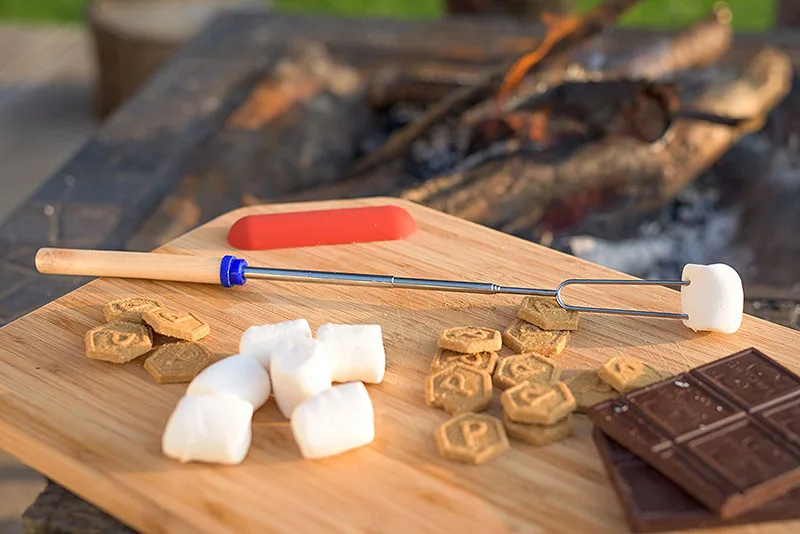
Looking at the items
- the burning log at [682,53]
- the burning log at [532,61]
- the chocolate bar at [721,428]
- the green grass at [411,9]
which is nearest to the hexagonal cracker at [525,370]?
the chocolate bar at [721,428]

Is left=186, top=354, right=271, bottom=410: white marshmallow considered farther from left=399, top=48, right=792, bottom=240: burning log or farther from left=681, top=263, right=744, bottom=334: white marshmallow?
left=399, top=48, right=792, bottom=240: burning log

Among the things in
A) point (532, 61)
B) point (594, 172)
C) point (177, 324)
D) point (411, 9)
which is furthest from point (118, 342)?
point (411, 9)

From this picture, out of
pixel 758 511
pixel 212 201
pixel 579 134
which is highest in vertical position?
pixel 758 511

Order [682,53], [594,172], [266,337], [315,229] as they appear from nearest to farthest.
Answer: [266,337]
[315,229]
[594,172]
[682,53]

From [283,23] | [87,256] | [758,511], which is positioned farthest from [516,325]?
[283,23]

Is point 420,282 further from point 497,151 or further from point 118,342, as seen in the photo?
point 497,151

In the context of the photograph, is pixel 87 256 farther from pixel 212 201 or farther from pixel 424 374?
pixel 212 201

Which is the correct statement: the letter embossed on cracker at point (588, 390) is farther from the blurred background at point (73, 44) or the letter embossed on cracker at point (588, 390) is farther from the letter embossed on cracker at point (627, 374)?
the blurred background at point (73, 44)
